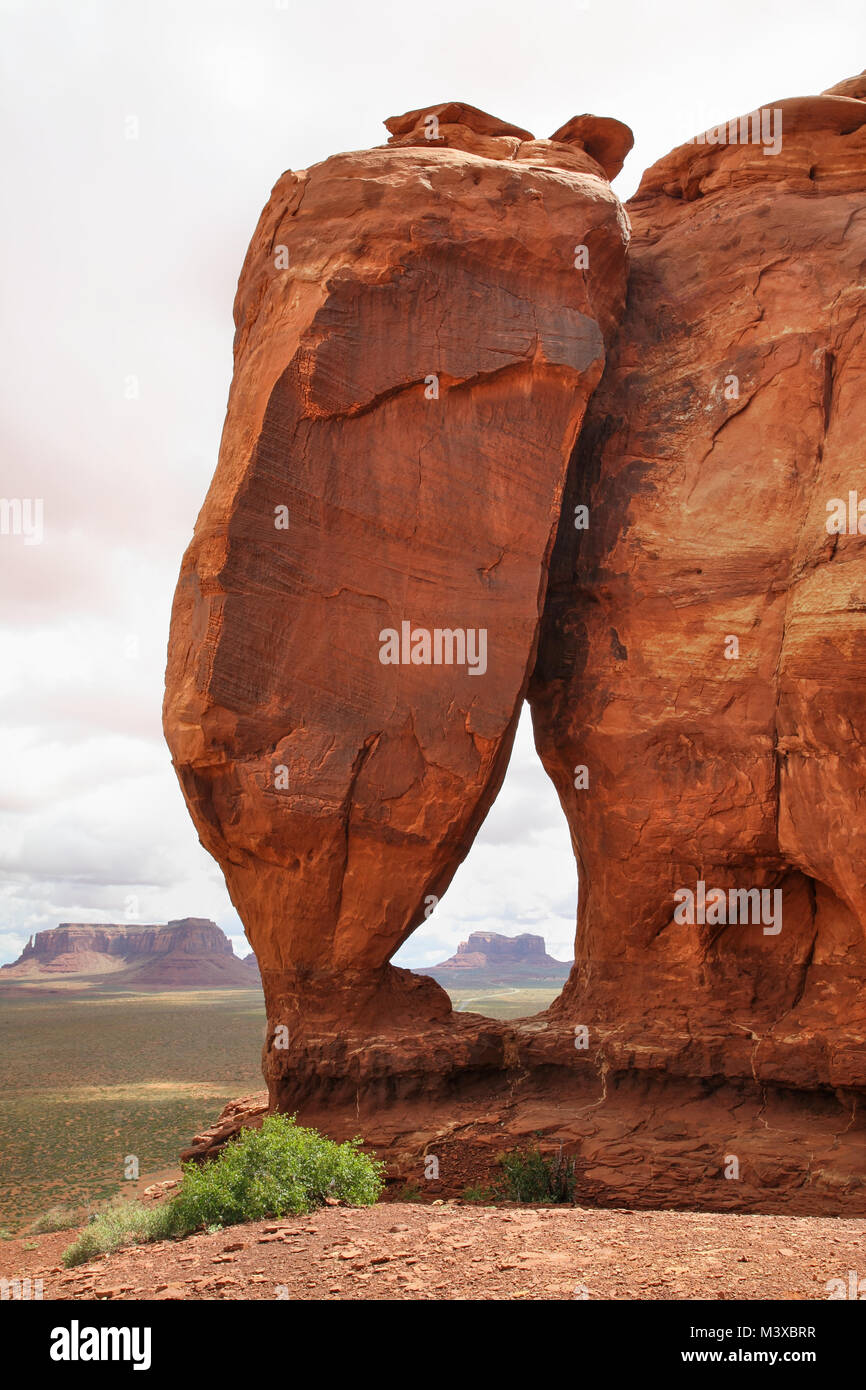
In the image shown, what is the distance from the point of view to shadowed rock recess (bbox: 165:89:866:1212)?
40.7 ft

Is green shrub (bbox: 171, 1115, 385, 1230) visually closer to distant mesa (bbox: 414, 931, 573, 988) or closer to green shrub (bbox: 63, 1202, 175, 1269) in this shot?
green shrub (bbox: 63, 1202, 175, 1269)

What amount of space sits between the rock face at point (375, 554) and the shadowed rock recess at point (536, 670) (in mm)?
41

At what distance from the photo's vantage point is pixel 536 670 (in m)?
14.6

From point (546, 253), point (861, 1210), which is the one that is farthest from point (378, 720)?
point (861, 1210)

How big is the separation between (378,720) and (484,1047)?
4383 millimetres

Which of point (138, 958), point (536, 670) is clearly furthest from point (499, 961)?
point (536, 670)

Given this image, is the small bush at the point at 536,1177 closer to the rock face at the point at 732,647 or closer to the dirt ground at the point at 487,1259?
the rock face at the point at 732,647

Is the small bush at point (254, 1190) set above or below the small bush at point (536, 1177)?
above

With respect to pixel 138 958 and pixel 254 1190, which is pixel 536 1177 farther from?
pixel 138 958

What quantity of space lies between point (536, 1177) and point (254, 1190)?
3657 millimetres

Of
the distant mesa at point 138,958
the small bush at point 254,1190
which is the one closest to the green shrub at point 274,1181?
the small bush at point 254,1190

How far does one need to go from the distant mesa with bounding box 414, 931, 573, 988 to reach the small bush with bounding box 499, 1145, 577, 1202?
446 feet

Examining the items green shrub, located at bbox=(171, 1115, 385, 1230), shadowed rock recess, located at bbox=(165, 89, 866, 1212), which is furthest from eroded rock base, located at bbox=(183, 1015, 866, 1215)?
green shrub, located at bbox=(171, 1115, 385, 1230)

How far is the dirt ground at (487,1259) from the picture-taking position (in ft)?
22.6
